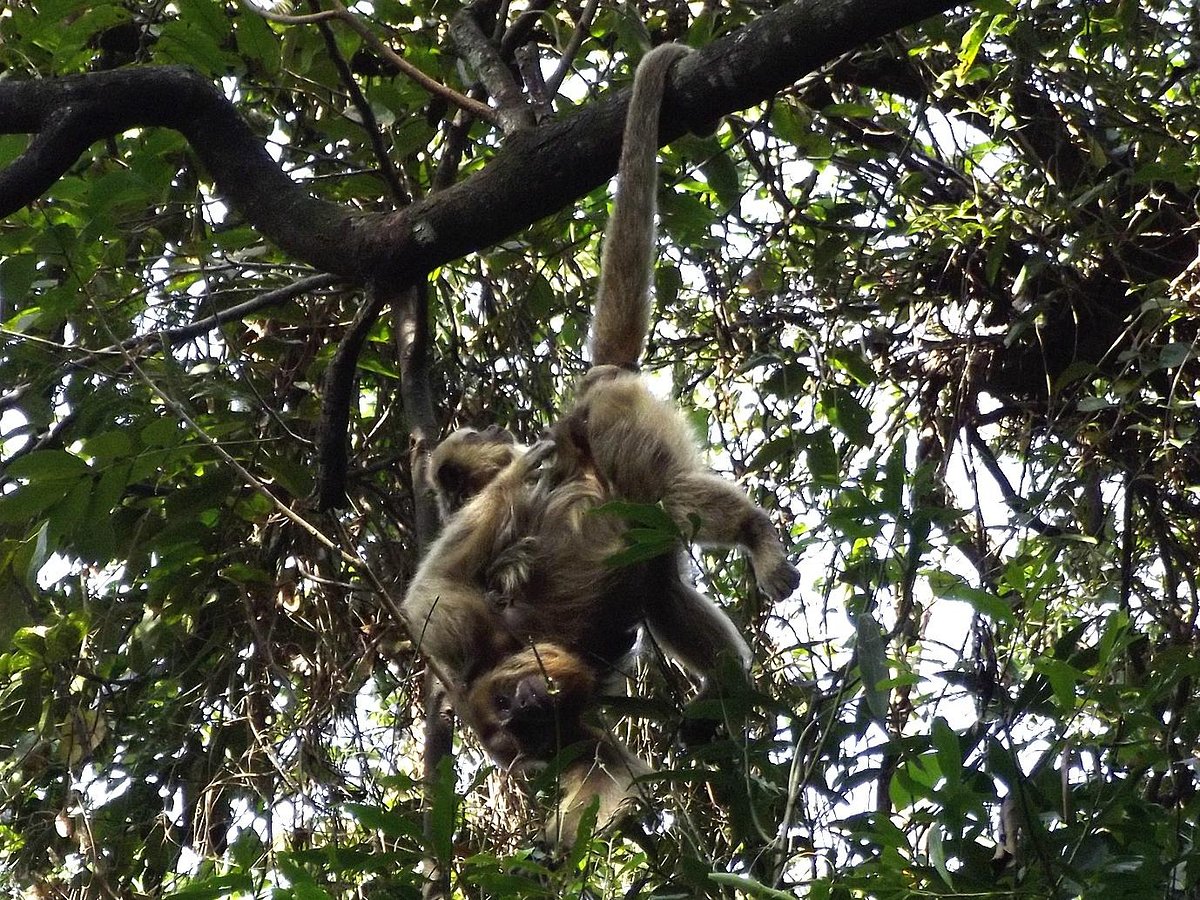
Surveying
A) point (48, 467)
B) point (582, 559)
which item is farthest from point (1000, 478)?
point (48, 467)

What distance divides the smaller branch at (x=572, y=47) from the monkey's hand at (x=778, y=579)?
1.85 meters

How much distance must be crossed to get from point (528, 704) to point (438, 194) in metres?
1.63

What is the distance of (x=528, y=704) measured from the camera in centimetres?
421

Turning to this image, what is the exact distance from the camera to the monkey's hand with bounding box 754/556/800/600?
411 cm

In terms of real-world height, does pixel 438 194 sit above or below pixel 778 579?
above

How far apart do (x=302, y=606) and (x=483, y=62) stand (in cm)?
225

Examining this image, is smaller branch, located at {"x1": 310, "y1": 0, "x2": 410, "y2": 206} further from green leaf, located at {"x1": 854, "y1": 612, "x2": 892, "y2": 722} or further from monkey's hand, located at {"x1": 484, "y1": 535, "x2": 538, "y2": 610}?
green leaf, located at {"x1": 854, "y1": 612, "x2": 892, "y2": 722}

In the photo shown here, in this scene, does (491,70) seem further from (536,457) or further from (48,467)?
(48,467)

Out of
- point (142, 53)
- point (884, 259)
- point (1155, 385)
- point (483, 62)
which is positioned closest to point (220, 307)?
point (142, 53)

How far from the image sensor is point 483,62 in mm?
4523

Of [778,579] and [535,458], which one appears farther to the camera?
[535,458]

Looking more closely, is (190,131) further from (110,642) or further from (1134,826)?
(1134,826)

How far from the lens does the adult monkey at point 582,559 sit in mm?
4301

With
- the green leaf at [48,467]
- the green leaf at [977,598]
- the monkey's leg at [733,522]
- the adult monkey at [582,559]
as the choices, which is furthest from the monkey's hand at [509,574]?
the green leaf at [977,598]
